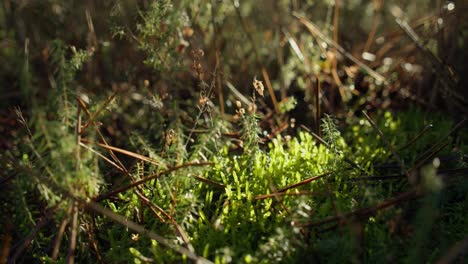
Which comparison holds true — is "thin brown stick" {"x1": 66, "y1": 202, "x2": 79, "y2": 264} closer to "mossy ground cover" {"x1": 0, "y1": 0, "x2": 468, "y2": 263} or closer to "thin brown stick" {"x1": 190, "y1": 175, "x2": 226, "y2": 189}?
"mossy ground cover" {"x1": 0, "y1": 0, "x2": 468, "y2": 263}

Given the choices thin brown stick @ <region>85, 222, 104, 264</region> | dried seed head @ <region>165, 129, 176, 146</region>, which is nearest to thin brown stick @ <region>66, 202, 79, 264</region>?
thin brown stick @ <region>85, 222, 104, 264</region>

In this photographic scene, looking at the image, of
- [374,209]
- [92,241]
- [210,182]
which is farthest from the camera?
[210,182]

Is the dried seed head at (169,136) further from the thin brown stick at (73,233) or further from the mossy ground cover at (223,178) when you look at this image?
the thin brown stick at (73,233)

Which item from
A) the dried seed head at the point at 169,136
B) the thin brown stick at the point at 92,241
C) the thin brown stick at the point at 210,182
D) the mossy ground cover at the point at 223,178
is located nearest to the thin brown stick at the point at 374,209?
the mossy ground cover at the point at 223,178

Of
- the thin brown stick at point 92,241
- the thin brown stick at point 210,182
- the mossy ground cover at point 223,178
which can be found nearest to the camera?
the mossy ground cover at point 223,178

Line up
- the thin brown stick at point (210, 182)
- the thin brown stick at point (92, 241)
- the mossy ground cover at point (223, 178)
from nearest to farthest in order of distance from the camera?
the mossy ground cover at point (223, 178)
the thin brown stick at point (92, 241)
the thin brown stick at point (210, 182)

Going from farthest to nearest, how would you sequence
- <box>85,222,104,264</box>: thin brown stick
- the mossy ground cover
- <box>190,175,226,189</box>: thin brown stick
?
<box>190,175,226,189</box>: thin brown stick → <box>85,222,104,264</box>: thin brown stick → the mossy ground cover

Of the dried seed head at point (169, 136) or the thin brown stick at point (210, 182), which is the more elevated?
the dried seed head at point (169, 136)

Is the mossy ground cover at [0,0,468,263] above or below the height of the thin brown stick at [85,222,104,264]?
above

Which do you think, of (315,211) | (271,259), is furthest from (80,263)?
(315,211)

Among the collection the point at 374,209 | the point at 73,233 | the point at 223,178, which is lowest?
the point at 73,233

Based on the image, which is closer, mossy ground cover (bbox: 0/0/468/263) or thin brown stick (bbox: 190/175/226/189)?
mossy ground cover (bbox: 0/0/468/263)

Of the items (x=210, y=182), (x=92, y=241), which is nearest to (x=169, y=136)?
(x=210, y=182)

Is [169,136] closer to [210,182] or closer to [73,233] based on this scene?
[210,182]
